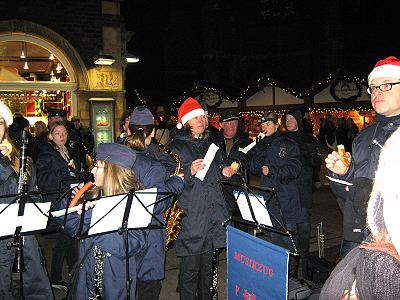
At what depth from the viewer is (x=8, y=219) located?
11.0 ft

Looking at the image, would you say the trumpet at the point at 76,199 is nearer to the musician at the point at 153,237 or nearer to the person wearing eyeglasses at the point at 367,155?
the musician at the point at 153,237

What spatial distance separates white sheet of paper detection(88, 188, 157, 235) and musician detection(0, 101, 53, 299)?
1.10 m

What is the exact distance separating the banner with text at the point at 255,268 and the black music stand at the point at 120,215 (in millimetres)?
731

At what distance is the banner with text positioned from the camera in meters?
3.03

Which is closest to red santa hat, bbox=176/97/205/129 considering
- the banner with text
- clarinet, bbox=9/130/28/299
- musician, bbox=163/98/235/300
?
musician, bbox=163/98/235/300

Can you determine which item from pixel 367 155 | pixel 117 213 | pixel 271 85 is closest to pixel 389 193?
pixel 367 155

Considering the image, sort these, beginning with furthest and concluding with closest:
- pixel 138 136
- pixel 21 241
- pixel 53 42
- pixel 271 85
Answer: pixel 271 85
pixel 53 42
pixel 138 136
pixel 21 241

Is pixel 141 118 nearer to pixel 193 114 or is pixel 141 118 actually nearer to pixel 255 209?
pixel 193 114

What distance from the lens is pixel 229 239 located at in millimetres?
3682

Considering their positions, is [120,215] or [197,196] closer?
[120,215]

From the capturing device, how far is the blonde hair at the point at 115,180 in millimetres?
3277

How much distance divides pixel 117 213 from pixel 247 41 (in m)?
27.2

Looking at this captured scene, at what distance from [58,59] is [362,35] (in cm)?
2091

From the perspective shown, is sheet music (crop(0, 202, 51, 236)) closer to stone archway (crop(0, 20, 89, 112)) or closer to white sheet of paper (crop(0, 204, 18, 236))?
white sheet of paper (crop(0, 204, 18, 236))
